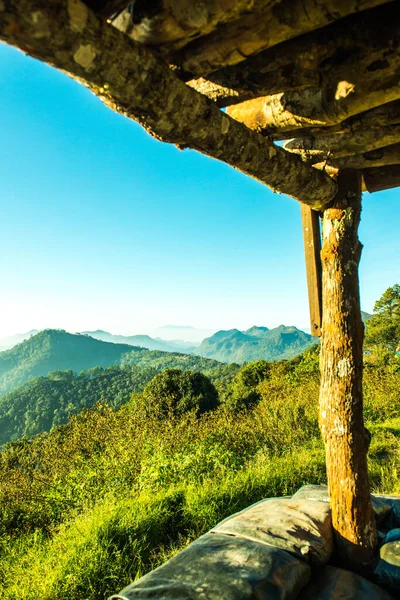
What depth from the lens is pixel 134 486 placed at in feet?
14.7

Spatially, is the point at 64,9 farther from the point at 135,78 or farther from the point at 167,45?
the point at 167,45

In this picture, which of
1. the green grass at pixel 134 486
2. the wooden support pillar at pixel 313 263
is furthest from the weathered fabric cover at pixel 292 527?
the wooden support pillar at pixel 313 263

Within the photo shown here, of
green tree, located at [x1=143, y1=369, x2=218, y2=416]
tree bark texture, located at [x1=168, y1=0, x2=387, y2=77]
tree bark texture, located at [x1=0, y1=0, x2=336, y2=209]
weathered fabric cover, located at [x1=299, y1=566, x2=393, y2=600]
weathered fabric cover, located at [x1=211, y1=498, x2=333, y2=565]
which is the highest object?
tree bark texture, located at [x1=168, y1=0, x2=387, y2=77]

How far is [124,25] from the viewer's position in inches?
43.6

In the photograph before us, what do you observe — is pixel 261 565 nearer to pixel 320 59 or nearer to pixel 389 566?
pixel 389 566

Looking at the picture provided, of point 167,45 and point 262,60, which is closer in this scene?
point 167,45

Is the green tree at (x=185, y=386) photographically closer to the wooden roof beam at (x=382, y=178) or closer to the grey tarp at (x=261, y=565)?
the grey tarp at (x=261, y=565)

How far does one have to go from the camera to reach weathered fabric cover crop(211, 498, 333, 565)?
2.17m

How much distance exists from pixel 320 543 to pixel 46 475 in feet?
15.5

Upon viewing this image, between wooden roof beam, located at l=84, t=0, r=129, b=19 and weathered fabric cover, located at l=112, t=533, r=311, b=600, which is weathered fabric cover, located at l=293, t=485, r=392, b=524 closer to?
weathered fabric cover, located at l=112, t=533, r=311, b=600

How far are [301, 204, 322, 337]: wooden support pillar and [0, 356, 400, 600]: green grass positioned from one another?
2.15 meters

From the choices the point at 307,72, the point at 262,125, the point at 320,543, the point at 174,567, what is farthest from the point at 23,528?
the point at 307,72

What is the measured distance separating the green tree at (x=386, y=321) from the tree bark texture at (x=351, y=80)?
94.0 ft

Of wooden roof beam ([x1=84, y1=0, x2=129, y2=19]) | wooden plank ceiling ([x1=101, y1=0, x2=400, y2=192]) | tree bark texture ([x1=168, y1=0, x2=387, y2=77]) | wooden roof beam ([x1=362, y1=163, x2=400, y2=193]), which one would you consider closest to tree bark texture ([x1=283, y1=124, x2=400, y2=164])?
wooden plank ceiling ([x1=101, y1=0, x2=400, y2=192])
